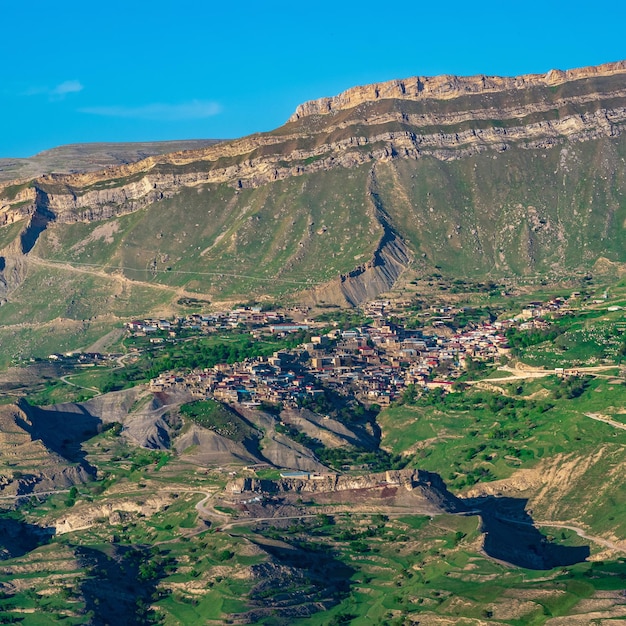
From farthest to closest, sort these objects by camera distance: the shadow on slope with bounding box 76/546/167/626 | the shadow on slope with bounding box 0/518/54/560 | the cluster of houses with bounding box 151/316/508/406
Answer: the cluster of houses with bounding box 151/316/508/406 → the shadow on slope with bounding box 0/518/54/560 → the shadow on slope with bounding box 76/546/167/626

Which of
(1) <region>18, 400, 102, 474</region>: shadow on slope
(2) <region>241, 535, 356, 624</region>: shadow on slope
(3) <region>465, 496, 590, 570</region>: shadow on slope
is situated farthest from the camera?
(1) <region>18, 400, 102, 474</region>: shadow on slope

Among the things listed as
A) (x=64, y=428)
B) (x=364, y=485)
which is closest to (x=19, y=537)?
(x=364, y=485)

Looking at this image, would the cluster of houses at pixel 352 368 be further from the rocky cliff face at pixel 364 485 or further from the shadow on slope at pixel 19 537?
the shadow on slope at pixel 19 537

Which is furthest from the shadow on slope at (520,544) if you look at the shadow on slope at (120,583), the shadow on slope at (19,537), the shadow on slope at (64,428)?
the shadow on slope at (64,428)

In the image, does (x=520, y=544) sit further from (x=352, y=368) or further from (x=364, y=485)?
(x=352, y=368)

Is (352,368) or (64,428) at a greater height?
(352,368)

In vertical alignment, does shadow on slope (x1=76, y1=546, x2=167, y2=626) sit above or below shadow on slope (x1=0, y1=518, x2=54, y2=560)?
below

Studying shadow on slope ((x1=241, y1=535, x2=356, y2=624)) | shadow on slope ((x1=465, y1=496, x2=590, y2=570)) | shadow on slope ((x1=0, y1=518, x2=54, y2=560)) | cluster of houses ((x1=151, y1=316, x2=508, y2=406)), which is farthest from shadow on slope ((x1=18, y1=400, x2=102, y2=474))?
shadow on slope ((x1=465, y1=496, x2=590, y2=570))

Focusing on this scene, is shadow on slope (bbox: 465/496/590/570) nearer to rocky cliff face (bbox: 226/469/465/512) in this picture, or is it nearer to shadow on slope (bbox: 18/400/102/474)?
rocky cliff face (bbox: 226/469/465/512)

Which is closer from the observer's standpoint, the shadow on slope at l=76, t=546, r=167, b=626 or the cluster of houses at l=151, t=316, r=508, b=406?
the shadow on slope at l=76, t=546, r=167, b=626
